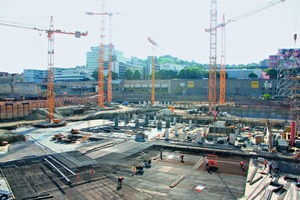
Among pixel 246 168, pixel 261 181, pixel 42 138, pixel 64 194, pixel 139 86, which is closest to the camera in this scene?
pixel 64 194

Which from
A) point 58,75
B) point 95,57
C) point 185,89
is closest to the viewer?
point 185,89

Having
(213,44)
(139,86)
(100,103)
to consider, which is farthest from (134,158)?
(139,86)

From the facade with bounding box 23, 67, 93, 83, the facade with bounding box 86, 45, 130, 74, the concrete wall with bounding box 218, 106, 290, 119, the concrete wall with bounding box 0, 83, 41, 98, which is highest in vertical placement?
the facade with bounding box 86, 45, 130, 74

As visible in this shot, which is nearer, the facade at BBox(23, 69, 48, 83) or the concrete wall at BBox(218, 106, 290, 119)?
the concrete wall at BBox(218, 106, 290, 119)

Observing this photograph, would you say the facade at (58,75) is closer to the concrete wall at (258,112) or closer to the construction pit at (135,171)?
the concrete wall at (258,112)

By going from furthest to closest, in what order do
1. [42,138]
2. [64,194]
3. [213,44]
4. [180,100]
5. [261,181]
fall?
[180,100] < [213,44] < [42,138] < [261,181] < [64,194]

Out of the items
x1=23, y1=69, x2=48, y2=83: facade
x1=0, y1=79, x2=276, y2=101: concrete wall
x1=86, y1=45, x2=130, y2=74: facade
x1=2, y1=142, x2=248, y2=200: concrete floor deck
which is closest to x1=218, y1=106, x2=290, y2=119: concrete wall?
x1=0, y1=79, x2=276, y2=101: concrete wall

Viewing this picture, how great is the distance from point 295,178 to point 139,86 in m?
78.7

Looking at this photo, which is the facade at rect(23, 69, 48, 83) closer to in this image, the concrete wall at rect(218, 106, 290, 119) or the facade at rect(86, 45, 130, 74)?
the facade at rect(86, 45, 130, 74)

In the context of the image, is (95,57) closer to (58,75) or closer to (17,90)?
(58,75)

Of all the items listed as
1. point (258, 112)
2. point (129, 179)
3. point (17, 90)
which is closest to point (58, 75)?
point (17, 90)

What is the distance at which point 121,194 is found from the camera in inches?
467

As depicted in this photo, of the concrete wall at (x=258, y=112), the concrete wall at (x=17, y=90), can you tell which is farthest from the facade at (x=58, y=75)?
the concrete wall at (x=258, y=112)

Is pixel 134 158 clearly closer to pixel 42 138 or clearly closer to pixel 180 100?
pixel 42 138
